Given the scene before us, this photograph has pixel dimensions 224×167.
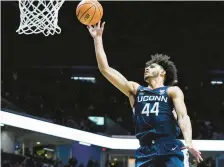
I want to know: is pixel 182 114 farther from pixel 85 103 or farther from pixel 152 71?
pixel 85 103

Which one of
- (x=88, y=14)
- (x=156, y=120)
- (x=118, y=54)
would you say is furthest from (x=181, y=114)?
(x=118, y=54)

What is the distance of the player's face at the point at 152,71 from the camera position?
3.90m

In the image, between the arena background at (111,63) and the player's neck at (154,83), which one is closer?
the player's neck at (154,83)

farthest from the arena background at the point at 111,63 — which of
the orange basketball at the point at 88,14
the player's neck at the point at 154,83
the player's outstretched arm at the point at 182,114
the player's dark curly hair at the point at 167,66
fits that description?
the player's outstretched arm at the point at 182,114

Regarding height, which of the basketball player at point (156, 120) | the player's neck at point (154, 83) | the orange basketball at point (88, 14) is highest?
the orange basketball at point (88, 14)

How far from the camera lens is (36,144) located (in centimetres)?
1919

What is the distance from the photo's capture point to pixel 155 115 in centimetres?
372

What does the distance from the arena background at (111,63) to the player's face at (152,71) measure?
12.0 meters

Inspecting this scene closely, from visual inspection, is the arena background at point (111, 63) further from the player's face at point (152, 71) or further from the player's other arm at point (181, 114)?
the player's other arm at point (181, 114)

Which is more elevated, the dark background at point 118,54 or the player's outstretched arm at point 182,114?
the dark background at point 118,54

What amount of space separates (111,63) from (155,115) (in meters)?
14.8

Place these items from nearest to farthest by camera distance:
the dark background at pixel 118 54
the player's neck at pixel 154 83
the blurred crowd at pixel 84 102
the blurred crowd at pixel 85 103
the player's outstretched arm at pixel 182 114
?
the player's outstretched arm at pixel 182 114
the player's neck at pixel 154 83
the blurred crowd at pixel 85 103
the blurred crowd at pixel 84 102
the dark background at pixel 118 54

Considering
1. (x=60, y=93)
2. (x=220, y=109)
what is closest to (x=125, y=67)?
(x=60, y=93)

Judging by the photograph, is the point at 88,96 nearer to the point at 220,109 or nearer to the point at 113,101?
the point at 113,101
